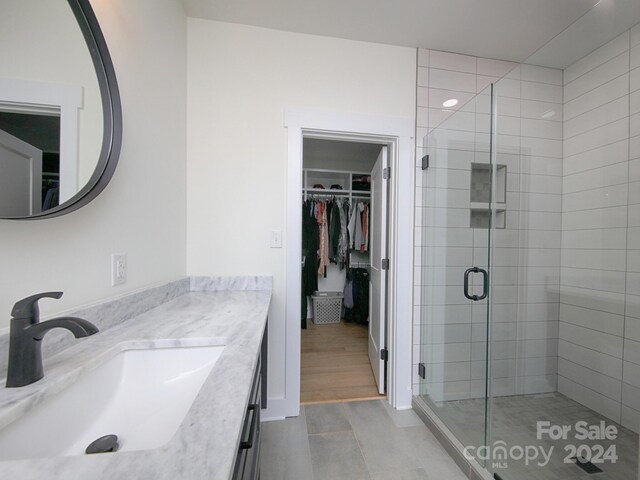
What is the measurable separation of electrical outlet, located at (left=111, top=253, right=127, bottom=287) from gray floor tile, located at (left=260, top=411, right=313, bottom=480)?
3.74ft

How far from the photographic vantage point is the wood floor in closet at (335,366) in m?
1.72

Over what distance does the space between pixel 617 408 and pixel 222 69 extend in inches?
123

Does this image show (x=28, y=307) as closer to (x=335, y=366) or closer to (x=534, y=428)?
(x=335, y=366)

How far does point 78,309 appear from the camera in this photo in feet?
2.32

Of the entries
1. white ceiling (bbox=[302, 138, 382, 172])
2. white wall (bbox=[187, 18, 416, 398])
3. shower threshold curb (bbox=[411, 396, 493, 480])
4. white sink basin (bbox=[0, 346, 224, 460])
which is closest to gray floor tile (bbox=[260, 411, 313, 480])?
white wall (bbox=[187, 18, 416, 398])

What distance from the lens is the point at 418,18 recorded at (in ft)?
4.52

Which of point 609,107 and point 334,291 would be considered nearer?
point 609,107

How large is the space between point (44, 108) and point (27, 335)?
59cm

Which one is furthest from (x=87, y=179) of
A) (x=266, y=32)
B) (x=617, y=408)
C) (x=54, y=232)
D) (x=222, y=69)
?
(x=617, y=408)

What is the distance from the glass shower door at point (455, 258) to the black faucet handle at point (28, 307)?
1.71m

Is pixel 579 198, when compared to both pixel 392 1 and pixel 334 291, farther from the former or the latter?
pixel 334 291

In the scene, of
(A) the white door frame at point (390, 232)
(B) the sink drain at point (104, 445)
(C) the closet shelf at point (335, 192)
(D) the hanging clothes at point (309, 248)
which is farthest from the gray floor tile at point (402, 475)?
(C) the closet shelf at point (335, 192)

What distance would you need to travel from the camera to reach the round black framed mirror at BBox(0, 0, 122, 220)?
0.54 metres

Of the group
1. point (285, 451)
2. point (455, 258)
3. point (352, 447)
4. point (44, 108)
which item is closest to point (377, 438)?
point (352, 447)
